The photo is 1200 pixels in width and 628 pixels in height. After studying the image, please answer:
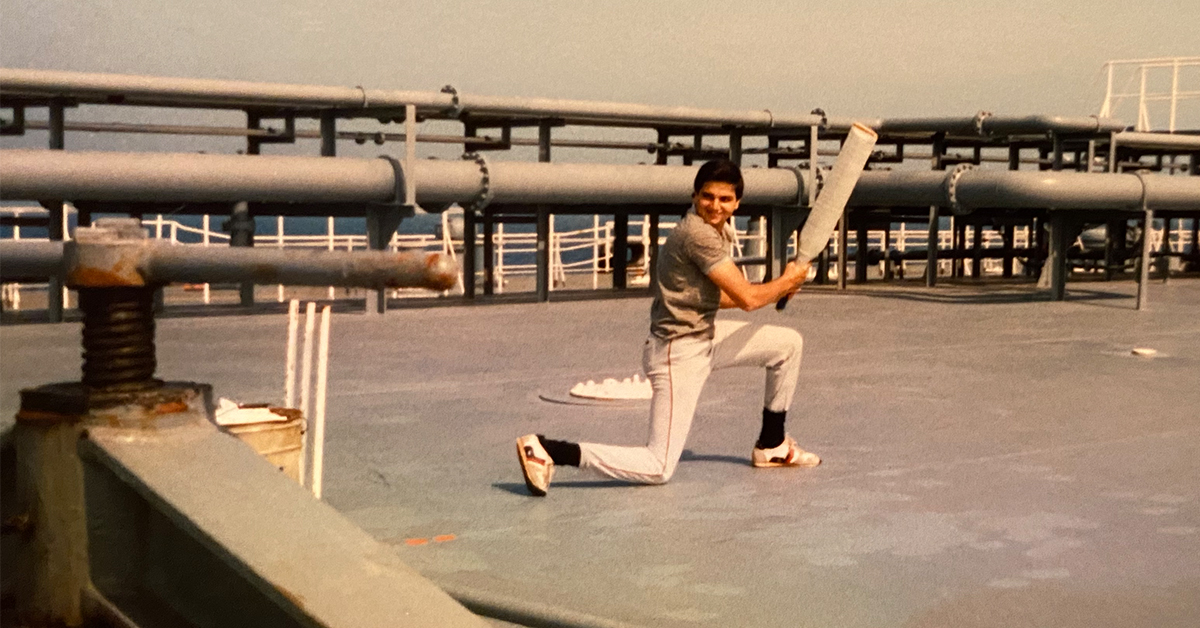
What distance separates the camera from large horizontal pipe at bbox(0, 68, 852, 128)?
39.9 ft

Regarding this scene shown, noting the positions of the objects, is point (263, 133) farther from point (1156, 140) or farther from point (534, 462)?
point (1156, 140)

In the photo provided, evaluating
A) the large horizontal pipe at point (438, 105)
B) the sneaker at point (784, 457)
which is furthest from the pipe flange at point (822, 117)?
the sneaker at point (784, 457)

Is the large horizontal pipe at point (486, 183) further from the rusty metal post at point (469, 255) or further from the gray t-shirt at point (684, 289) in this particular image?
the gray t-shirt at point (684, 289)

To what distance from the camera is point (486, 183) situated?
47.1 ft

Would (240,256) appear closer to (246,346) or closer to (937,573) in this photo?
(937,573)

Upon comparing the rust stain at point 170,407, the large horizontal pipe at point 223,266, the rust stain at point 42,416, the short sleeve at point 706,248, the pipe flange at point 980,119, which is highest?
the pipe flange at point 980,119

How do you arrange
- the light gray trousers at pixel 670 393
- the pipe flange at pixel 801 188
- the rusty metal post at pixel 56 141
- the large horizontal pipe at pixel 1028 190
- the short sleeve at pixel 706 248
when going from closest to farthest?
the short sleeve at pixel 706 248
the light gray trousers at pixel 670 393
the rusty metal post at pixel 56 141
the large horizontal pipe at pixel 1028 190
the pipe flange at pixel 801 188

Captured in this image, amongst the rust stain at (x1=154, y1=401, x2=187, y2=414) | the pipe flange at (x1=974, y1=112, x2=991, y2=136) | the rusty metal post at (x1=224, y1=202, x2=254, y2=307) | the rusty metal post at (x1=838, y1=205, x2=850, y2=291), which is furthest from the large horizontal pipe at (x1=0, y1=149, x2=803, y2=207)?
the rust stain at (x1=154, y1=401, x2=187, y2=414)

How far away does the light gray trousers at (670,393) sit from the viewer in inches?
233

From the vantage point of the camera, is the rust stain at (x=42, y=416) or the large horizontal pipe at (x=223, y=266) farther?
the rust stain at (x=42, y=416)

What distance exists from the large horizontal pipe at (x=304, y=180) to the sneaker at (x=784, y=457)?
747 cm

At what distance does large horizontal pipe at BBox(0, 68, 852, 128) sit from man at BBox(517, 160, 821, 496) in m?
7.93

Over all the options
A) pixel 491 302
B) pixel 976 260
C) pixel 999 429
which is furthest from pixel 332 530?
pixel 976 260

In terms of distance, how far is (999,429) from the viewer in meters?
7.71
